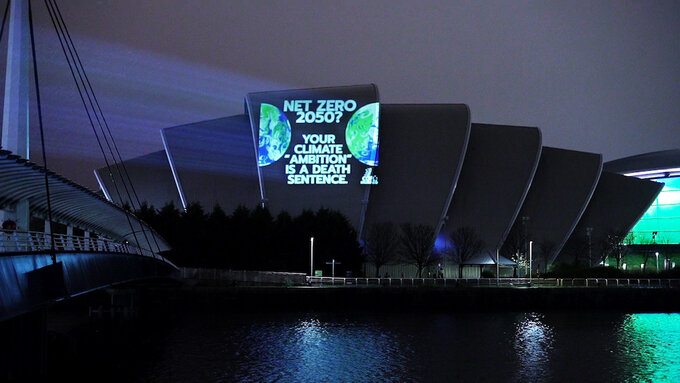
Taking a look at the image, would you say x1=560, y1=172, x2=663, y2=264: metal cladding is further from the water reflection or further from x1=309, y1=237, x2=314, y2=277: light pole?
the water reflection

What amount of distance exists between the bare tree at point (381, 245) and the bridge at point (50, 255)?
45.5 m

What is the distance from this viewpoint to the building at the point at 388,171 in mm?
87688

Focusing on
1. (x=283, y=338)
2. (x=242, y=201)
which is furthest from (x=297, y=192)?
(x=283, y=338)

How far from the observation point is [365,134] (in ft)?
284

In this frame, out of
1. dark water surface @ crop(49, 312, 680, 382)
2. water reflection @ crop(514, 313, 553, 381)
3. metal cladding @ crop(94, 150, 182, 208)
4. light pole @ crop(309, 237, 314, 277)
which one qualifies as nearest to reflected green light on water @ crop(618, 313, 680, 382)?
dark water surface @ crop(49, 312, 680, 382)

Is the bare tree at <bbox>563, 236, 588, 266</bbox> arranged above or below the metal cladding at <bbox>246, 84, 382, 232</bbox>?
below

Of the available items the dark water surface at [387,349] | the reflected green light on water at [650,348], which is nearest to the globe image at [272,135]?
the dark water surface at [387,349]

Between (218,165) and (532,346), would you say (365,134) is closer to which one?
(218,165)

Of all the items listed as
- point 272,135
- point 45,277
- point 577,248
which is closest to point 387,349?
point 45,277

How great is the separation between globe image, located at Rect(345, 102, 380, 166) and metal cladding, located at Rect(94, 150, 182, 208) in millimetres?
21766

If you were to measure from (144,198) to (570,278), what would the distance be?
4959cm

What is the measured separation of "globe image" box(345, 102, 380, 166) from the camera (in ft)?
283

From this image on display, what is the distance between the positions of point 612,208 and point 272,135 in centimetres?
4316

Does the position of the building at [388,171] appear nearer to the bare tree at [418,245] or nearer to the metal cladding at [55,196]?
the bare tree at [418,245]
